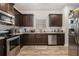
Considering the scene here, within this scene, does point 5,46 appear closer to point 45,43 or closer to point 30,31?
point 45,43

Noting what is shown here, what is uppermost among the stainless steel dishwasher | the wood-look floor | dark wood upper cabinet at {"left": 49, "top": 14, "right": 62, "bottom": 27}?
dark wood upper cabinet at {"left": 49, "top": 14, "right": 62, "bottom": 27}

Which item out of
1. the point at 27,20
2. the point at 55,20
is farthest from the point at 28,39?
the point at 55,20

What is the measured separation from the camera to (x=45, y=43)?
5.96m

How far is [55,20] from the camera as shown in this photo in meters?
6.32

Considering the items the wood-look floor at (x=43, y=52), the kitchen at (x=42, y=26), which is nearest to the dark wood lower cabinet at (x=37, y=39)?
the kitchen at (x=42, y=26)

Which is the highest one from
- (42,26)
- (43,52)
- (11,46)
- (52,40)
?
(42,26)

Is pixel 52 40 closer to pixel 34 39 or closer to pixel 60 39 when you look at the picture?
pixel 60 39

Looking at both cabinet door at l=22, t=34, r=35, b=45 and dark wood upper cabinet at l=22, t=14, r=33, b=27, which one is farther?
dark wood upper cabinet at l=22, t=14, r=33, b=27

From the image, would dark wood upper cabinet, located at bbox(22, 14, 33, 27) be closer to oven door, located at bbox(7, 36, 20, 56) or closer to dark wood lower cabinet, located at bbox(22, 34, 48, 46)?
dark wood lower cabinet, located at bbox(22, 34, 48, 46)

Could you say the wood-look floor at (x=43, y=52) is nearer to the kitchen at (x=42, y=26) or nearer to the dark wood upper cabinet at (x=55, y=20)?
the kitchen at (x=42, y=26)

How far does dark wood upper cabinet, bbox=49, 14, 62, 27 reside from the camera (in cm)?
625

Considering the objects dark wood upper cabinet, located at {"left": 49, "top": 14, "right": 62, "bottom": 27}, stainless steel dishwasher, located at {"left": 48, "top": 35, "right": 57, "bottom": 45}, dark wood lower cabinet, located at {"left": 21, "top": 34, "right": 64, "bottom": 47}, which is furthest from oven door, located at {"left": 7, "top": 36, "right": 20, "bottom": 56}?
dark wood upper cabinet, located at {"left": 49, "top": 14, "right": 62, "bottom": 27}

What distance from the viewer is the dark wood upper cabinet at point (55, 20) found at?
625 cm

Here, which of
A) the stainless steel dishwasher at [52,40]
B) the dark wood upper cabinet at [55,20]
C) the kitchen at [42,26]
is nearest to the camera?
the kitchen at [42,26]
